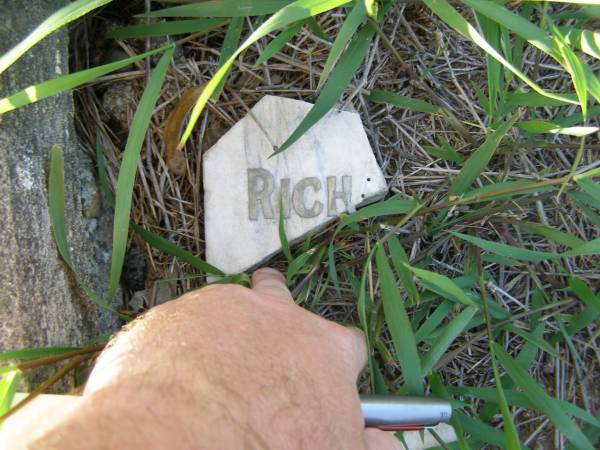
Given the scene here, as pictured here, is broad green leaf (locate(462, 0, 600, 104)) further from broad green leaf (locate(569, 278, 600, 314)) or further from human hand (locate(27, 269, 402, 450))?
human hand (locate(27, 269, 402, 450))

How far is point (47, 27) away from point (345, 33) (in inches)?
21.0

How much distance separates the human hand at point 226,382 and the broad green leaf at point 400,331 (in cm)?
8

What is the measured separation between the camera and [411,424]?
41.7 inches

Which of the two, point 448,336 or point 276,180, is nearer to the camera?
point 448,336

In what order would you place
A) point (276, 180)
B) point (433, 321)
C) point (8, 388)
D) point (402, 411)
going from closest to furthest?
point (8, 388), point (402, 411), point (433, 321), point (276, 180)

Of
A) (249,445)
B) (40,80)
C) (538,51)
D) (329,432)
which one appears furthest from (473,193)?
(40,80)

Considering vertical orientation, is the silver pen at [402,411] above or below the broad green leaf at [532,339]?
below

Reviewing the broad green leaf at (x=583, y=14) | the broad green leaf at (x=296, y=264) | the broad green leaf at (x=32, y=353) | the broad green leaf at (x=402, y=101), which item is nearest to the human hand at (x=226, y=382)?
the broad green leaf at (x=296, y=264)

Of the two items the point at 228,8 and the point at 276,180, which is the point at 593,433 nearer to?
the point at 276,180

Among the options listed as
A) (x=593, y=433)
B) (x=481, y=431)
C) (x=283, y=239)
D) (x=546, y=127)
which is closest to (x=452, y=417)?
(x=481, y=431)

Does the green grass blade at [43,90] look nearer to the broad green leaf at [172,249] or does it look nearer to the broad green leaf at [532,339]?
the broad green leaf at [172,249]

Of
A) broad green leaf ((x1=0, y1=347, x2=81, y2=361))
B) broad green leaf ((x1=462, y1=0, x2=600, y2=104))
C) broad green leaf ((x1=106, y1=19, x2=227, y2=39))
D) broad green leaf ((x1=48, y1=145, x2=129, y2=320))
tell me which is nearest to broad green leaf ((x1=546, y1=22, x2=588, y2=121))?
broad green leaf ((x1=462, y1=0, x2=600, y2=104))

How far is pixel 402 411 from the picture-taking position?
1043 mm

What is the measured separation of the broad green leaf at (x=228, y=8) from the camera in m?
1.20
